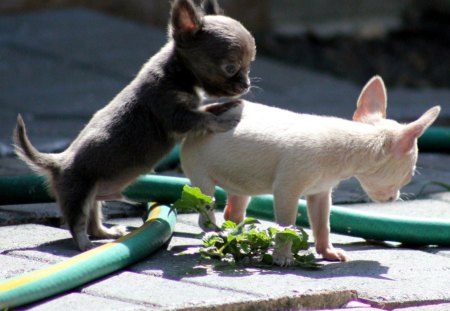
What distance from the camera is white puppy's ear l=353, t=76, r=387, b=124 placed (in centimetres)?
413

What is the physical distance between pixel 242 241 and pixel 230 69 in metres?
0.81

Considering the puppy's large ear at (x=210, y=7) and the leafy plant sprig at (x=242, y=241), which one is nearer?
the leafy plant sprig at (x=242, y=241)

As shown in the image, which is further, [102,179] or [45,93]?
[45,93]

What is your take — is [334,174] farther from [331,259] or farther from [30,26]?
[30,26]

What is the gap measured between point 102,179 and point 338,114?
12.6 feet

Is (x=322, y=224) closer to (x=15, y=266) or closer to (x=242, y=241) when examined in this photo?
(x=242, y=241)

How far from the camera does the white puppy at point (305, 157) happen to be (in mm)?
3803

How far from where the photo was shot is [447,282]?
3.64m

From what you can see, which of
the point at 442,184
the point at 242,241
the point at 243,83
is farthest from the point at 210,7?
the point at 442,184

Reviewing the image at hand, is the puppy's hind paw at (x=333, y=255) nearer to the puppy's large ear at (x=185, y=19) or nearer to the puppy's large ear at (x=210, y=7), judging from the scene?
the puppy's large ear at (x=185, y=19)

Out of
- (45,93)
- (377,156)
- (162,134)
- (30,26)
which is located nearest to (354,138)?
(377,156)

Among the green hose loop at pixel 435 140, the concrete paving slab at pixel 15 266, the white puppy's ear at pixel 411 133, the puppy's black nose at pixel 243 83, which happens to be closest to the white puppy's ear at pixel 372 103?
the white puppy's ear at pixel 411 133

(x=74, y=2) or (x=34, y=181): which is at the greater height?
(x=74, y=2)

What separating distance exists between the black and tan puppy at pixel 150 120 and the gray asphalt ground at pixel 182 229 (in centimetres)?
24
